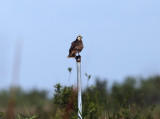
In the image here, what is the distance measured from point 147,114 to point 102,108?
215cm

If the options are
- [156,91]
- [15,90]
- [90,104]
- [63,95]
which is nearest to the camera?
[15,90]

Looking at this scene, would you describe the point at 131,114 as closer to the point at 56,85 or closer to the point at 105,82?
the point at 56,85

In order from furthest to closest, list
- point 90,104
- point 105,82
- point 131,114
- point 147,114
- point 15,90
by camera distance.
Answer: point 105,82 → point 147,114 → point 131,114 → point 90,104 → point 15,90

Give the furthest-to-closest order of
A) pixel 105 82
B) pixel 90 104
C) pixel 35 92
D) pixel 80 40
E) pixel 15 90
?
pixel 35 92
pixel 105 82
pixel 90 104
pixel 80 40
pixel 15 90

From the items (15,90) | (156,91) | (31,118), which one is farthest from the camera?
(156,91)

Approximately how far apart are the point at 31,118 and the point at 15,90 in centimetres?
380

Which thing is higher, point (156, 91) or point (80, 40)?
point (156, 91)

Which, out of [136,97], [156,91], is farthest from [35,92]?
[136,97]

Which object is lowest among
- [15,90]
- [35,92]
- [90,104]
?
[15,90]

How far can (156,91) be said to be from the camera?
46125 mm

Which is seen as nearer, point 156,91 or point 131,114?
point 131,114

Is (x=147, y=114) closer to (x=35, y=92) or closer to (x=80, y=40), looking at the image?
(x=80, y=40)

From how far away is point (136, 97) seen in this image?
13.6m

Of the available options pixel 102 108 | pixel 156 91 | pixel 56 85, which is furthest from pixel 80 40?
pixel 156 91
